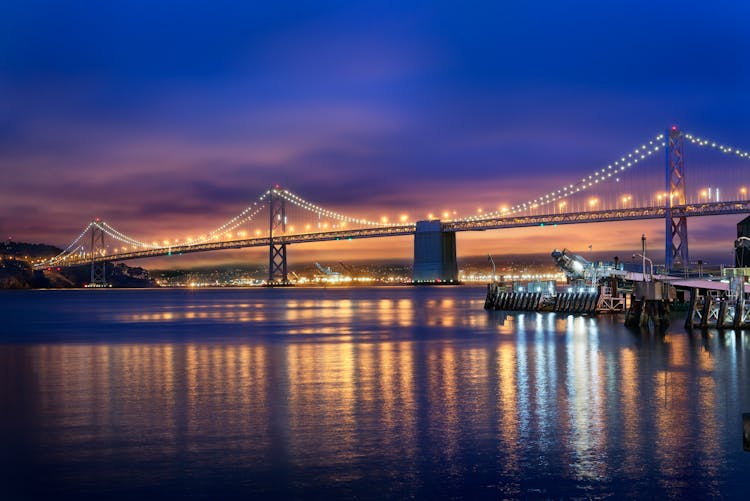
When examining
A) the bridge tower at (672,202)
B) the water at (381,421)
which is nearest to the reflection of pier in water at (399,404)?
the water at (381,421)

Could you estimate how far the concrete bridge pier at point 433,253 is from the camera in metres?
93.0

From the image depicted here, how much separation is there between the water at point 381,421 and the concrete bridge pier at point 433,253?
67655mm

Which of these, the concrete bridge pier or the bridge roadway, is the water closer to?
the bridge roadway

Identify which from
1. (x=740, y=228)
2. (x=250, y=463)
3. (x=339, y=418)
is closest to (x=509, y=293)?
(x=740, y=228)

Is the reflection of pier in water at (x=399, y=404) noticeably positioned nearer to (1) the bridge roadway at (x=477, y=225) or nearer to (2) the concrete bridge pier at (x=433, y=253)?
(1) the bridge roadway at (x=477, y=225)

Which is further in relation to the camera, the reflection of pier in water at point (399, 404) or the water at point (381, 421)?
the reflection of pier in water at point (399, 404)

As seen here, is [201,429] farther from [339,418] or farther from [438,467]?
[438,467]

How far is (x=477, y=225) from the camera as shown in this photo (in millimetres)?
86375

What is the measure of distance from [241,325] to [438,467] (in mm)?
29358

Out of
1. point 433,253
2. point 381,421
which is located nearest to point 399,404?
point 381,421

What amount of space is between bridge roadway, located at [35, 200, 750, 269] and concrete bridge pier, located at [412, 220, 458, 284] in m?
1.16

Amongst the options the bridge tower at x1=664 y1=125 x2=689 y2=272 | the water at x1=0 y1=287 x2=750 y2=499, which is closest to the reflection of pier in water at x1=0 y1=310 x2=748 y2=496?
the water at x1=0 y1=287 x2=750 y2=499

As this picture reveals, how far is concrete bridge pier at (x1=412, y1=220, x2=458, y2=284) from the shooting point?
93.0 m

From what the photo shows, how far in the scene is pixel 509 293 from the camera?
47.4 metres
